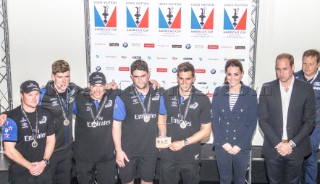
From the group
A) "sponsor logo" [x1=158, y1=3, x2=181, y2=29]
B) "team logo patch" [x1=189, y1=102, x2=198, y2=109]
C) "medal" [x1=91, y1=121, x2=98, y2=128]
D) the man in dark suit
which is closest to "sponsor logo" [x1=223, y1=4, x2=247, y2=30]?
"sponsor logo" [x1=158, y1=3, x2=181, y2=29]

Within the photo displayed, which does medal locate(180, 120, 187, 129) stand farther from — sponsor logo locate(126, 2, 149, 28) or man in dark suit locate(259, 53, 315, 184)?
sponsor logo locate(126, 2, 149, 28)

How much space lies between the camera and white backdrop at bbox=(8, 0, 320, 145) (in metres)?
5.56

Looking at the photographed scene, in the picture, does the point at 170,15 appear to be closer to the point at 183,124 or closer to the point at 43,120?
the point at 183,124

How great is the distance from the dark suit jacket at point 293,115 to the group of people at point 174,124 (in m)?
0.01

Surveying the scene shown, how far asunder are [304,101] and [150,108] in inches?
64.1

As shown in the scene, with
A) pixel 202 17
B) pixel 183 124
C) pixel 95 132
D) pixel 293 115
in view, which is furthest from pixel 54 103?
pixel 202 17

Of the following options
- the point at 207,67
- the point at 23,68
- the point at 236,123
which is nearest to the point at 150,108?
the point at 236,123

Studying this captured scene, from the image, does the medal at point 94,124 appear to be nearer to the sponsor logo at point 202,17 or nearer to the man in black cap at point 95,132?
the man in black cap at point 95,132

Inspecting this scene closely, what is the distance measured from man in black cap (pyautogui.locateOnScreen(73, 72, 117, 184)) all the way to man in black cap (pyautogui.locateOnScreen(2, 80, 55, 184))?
0.37 m

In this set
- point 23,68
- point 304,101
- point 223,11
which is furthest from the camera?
point 23,68

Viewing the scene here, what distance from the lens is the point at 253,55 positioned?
5516 millimetres

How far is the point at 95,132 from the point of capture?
385 centimetres

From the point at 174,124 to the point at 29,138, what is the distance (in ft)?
4.85

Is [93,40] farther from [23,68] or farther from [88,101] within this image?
[88,101]
